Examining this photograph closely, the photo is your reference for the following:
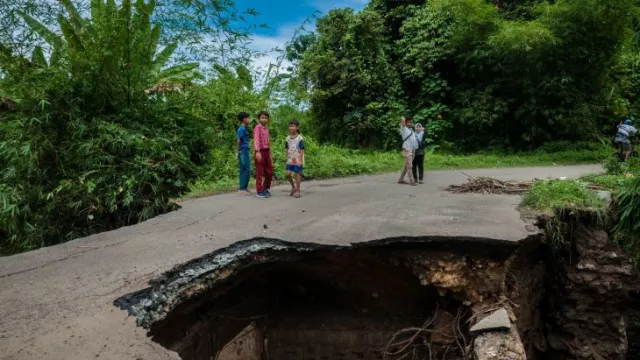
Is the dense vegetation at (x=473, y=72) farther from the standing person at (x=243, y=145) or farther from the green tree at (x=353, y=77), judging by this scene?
the standing person at (x=243, y=145)

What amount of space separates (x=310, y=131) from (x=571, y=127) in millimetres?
9915

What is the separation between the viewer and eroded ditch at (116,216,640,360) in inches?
164

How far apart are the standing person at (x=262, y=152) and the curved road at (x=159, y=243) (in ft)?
0.96

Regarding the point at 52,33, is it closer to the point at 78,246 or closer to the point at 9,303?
the point at 78,246

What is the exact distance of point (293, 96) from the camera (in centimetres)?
1355

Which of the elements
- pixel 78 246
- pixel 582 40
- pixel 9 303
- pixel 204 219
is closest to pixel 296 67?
pixel 582 40

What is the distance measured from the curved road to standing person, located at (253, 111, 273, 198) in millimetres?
292

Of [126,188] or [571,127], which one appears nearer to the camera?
[126,188]

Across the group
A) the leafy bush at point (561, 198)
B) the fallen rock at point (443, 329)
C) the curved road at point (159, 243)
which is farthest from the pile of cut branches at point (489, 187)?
the fallen rock at point (443, 329)

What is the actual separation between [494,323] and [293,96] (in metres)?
10.6

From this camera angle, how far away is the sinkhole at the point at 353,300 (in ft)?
12.7

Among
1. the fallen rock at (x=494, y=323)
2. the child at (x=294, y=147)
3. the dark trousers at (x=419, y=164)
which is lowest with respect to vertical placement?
the fallen rock at (x=494, y=323)

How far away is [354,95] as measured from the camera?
17.0 m

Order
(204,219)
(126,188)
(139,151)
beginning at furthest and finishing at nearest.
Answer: (139,151) < (126,188) < (204,219)
